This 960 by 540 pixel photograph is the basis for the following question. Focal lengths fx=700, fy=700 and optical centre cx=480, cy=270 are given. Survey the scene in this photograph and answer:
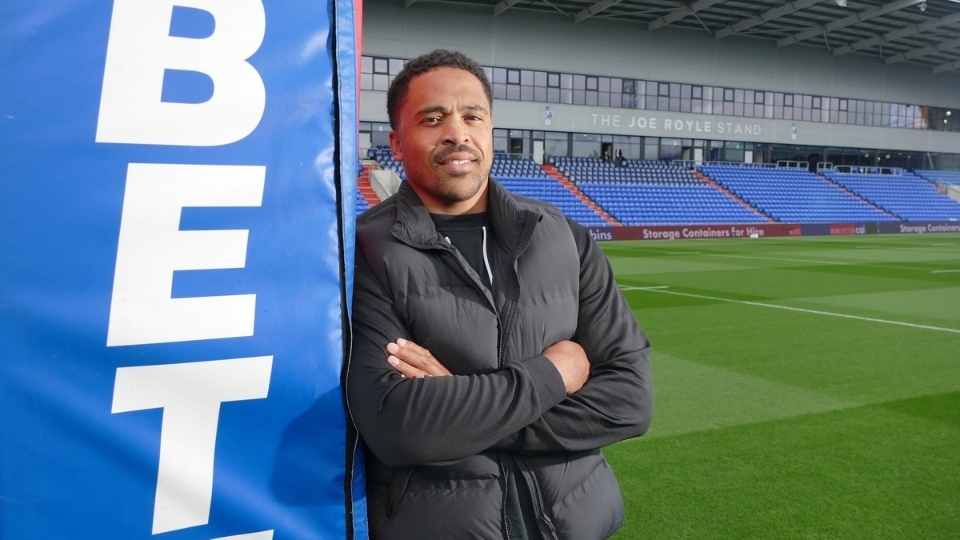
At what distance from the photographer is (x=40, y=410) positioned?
1.26 metres

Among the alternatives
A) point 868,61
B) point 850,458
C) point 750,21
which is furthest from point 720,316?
point 868,61

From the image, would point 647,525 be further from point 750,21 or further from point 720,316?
point 750,21

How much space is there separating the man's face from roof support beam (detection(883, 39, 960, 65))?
44.3 metres

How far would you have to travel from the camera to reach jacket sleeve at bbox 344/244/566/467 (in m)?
1.60

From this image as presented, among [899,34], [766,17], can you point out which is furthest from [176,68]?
[899,34]

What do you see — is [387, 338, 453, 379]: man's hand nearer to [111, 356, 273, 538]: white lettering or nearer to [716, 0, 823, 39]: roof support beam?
[111, 356, 273, 538]: white lettering

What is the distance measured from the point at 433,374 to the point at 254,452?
472 mm

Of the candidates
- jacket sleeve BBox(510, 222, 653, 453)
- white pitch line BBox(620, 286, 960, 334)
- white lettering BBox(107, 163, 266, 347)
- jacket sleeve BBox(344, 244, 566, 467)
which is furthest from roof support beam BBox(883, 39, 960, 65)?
white lettering BBox(107, 163, 266, 347)

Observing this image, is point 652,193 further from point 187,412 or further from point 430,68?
point 187,412

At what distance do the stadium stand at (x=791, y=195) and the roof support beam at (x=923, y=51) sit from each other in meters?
8.21

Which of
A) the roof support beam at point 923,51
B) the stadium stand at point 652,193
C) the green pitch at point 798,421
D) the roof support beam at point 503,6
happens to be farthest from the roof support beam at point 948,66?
the green pitch at point 798,421

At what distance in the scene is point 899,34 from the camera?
34875 millimetres

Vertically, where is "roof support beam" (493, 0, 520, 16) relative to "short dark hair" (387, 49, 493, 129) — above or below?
above

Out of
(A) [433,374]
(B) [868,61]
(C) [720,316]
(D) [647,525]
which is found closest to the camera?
(A) [433,374]
